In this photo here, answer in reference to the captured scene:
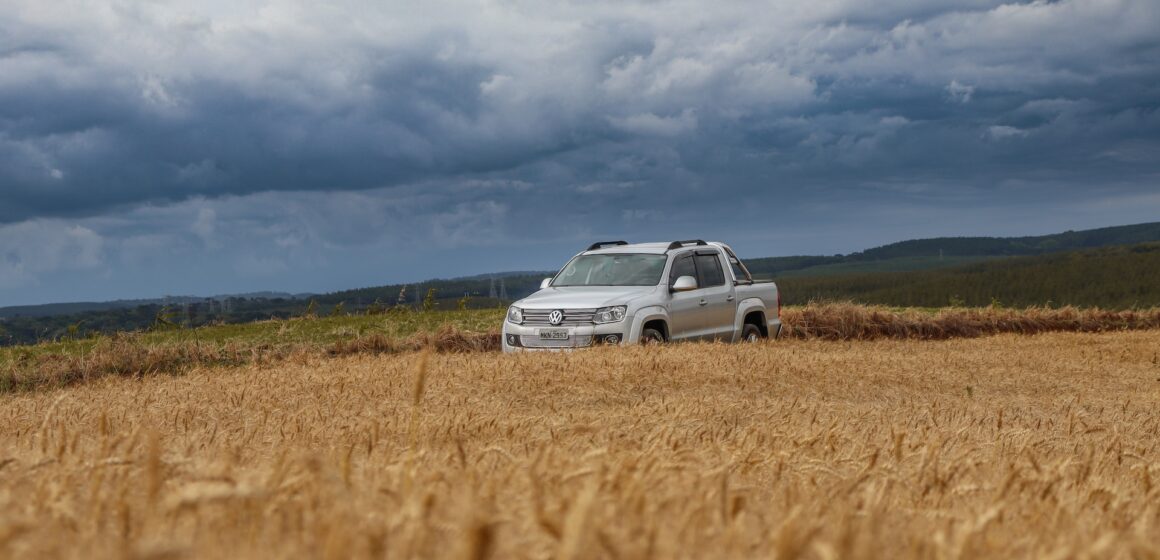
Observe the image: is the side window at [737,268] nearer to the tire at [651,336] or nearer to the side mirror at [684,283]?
the side mirror at [684,283]

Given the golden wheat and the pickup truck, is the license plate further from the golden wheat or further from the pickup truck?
the golden wheat

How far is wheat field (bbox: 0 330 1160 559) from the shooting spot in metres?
2.14

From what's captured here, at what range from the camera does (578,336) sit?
535 inches

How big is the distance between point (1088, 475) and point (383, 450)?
3445 millimetres

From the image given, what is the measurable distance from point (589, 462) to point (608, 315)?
405 inches

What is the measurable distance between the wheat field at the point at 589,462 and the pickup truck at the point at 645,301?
198cm

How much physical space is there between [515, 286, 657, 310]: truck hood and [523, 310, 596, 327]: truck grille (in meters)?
0.07

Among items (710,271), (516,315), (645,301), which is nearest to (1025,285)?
(710,271)

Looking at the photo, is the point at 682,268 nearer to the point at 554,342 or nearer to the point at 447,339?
the point at 554,342

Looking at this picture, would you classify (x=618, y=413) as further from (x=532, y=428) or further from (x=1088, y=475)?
(x=1088, y=475)

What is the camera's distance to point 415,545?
6.54 ft

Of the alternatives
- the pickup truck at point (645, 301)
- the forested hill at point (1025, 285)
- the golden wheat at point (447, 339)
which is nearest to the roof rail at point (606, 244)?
the pickup truck at point (645, 301)

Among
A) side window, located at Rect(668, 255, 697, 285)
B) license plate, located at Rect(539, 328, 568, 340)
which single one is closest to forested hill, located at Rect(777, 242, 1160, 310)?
side window, located at Rect(668, 255, 697, 285)

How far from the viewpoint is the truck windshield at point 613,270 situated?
14969 millimetres
